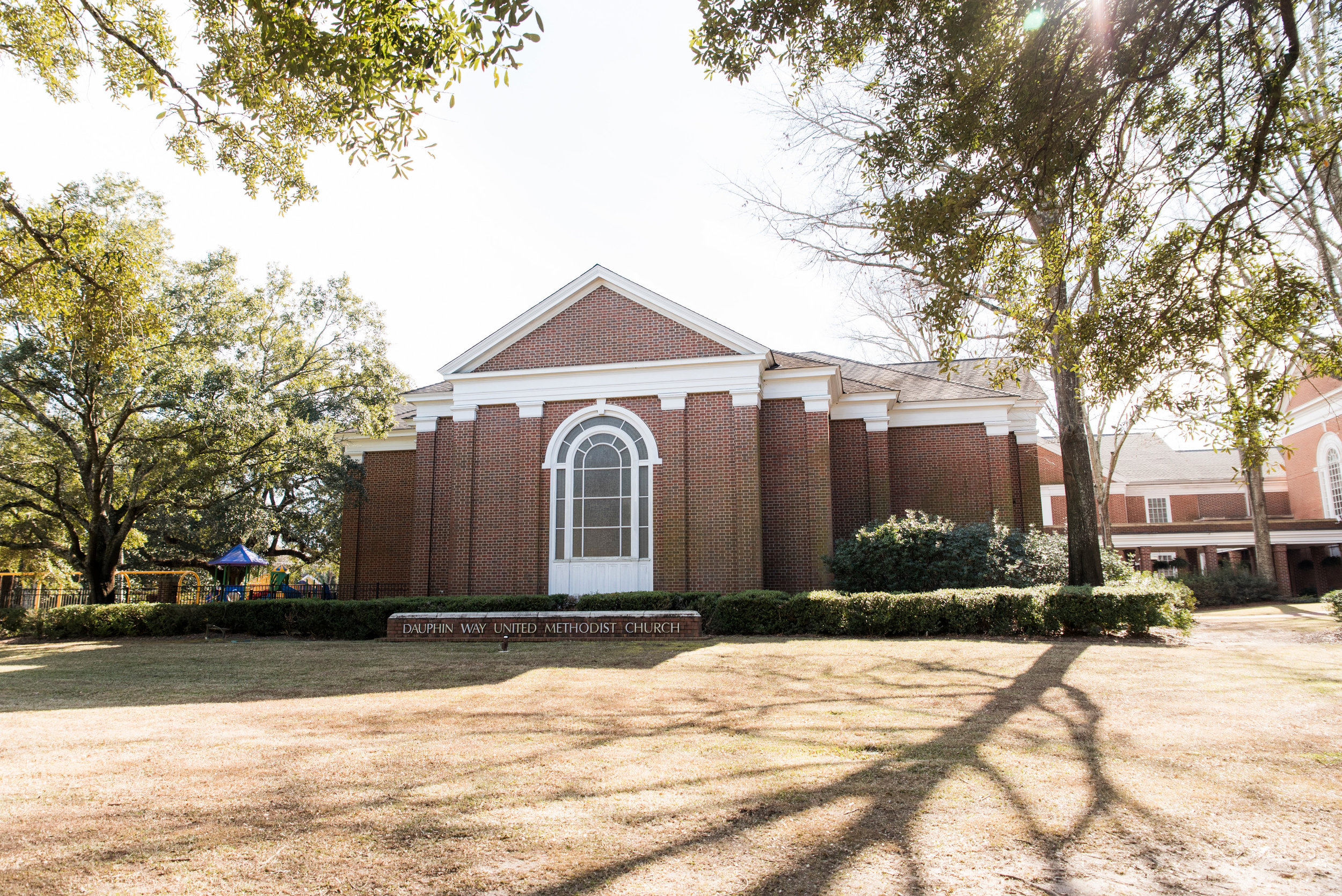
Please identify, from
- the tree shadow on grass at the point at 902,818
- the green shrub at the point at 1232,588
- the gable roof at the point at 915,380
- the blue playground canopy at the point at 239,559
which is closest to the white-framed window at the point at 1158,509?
the green shrub at the point at 1232,588

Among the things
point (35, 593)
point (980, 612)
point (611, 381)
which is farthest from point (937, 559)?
point (35, 593)

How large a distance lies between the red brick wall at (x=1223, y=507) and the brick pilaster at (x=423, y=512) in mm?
38877

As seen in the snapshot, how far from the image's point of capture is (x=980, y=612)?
13.9 meters

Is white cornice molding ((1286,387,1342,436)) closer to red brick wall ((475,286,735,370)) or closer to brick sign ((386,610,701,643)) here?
red brick wall ((475,286,735,370))

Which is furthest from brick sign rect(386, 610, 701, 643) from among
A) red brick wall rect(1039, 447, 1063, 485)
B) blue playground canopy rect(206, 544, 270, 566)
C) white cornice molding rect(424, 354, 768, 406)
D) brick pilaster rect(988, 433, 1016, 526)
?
red brick wall rect(1039, 447, 1063, 485)

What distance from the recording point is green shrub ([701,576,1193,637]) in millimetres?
13516

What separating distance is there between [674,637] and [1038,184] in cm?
968

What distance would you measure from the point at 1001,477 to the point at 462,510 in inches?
547

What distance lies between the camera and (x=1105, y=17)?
7199mm

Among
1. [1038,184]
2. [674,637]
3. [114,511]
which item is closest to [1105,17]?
[1038,184]

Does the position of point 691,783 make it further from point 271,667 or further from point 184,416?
point 184,416

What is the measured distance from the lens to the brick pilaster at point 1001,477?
2058 cm

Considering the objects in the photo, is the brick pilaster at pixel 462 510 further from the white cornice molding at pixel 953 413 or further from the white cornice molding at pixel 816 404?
the white cornice molding at pixel 953 413

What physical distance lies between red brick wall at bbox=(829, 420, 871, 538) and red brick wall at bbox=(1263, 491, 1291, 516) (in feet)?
101
